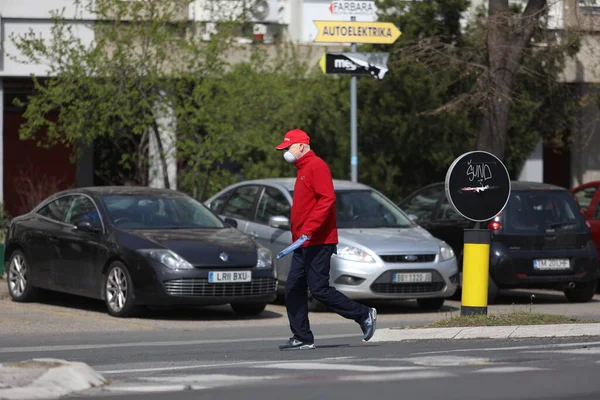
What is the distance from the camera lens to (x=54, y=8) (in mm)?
25406

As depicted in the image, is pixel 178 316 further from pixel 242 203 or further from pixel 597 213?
pixel 597 213

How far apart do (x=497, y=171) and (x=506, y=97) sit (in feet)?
28.8

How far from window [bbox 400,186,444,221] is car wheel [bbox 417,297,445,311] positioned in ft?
6.28

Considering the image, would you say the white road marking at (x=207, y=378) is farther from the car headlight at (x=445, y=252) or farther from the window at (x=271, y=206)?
the window at (x=271, y=206)

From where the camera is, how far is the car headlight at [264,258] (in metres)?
15.5

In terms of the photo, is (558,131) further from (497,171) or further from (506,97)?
(497,171)

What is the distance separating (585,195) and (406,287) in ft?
16.4

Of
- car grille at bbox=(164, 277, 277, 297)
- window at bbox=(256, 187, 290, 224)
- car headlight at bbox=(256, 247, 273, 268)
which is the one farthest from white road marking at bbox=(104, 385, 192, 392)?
window at bbox=(256, 187, 290, 224)

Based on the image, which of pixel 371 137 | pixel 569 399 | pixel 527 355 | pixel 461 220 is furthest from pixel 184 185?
pixel 569 399

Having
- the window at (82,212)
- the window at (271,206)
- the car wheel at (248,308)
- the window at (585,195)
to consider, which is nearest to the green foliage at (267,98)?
the window at (585,195)

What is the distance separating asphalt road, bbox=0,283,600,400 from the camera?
806cm

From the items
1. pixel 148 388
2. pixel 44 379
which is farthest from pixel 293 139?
pixel 44 379

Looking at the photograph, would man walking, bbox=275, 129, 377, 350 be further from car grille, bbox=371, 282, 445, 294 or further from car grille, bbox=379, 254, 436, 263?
car grille, bbox=379, 254, 436, 263

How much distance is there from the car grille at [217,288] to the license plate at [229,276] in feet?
0.15
